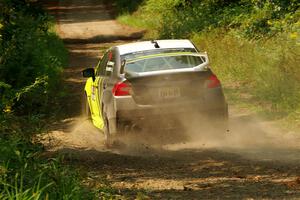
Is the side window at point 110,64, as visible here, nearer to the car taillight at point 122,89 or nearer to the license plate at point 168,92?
the car taillight at point 122,89

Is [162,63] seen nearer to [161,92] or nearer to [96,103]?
[161,92]

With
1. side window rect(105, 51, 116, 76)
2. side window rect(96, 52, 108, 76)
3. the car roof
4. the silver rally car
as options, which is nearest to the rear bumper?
the silver rally car

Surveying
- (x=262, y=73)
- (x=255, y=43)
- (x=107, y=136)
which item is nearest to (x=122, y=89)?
(x=107, y=136)

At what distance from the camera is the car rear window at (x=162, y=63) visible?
38.2ft

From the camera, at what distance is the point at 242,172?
9328 mm

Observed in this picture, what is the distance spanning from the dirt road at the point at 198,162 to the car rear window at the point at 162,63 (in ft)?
3.49

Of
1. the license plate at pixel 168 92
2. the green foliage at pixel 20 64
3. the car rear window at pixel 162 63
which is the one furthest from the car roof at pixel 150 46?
the green foliage at pixel 20 64

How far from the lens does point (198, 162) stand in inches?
406

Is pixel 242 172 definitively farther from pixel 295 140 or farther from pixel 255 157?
pixel 295 140

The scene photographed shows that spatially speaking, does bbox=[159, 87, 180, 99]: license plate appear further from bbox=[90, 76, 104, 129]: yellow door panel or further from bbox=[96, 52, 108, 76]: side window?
bbox=[96, 52, 108, 76]: side window

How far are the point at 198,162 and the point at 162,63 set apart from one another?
2109 mm

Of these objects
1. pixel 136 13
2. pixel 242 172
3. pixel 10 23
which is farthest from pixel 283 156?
pixel 136 13

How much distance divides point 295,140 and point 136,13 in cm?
2911

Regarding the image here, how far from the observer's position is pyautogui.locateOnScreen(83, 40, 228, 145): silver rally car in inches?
447
